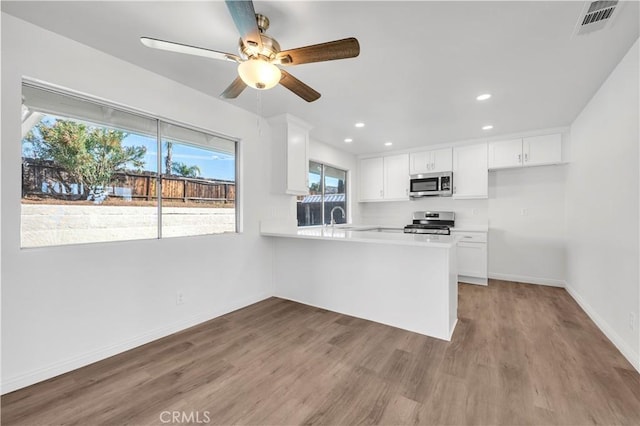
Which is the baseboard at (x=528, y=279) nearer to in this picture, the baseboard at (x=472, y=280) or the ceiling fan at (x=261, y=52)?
the baseboard at (x=472, y=280)

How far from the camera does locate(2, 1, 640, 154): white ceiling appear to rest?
1667 millimetres

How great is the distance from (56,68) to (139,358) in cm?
228

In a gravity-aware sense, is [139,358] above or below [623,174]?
below

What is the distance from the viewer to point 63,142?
2.06 meters

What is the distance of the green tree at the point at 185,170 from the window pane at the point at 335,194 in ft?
8.29

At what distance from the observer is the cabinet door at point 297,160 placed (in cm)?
354

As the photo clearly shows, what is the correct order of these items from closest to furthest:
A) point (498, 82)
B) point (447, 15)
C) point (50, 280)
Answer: point (447, 15) → point (50, 280) → point (498, 82)

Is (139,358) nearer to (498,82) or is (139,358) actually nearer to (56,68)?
(56,68)

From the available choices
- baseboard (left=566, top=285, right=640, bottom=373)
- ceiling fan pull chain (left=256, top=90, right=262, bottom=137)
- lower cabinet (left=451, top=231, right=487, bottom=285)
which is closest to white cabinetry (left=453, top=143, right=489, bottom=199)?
lower cabinet (left=451, top=231, right=487, bottom=285)

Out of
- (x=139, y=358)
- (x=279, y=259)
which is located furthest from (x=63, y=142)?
(x=279, y=259)

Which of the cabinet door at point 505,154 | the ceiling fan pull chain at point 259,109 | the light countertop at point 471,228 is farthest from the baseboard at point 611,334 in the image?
the ceiling fan pull chain at point 259,109

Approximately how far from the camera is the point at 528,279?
4402 mm

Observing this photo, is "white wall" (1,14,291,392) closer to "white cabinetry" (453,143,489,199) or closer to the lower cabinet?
the lower cabinet

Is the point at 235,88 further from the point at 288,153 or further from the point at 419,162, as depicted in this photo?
the point at 419,162
